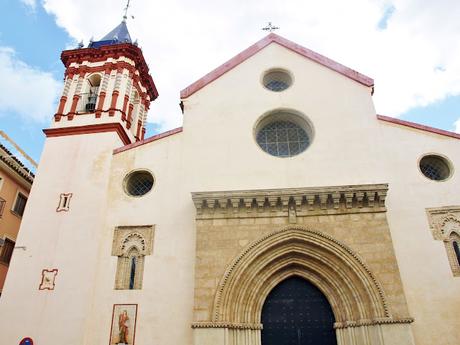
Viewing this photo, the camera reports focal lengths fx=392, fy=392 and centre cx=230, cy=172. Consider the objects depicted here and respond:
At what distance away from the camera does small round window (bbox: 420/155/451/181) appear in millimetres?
11945

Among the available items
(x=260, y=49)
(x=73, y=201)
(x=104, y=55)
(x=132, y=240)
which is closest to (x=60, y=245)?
(x=73, y=201)

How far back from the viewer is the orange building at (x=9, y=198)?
1593cm

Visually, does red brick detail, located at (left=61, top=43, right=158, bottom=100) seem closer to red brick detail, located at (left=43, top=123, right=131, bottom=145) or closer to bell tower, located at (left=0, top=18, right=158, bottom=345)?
bell tower, located at (left=0, top=18, right=158, bottom=345)

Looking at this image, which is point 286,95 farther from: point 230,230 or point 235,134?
point 230,230

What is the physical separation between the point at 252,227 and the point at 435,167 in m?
6.12

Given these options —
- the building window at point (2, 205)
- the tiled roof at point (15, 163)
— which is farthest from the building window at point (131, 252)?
the tiled roof at point (15, 163)

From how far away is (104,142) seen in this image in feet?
45.0

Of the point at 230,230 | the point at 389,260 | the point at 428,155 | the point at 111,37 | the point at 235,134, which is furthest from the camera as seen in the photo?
the point at 111,37

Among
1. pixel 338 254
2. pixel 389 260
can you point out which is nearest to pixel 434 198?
pixel 389 260

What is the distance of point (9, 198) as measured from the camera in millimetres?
16750

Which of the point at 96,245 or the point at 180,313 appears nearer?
the point at 180,313

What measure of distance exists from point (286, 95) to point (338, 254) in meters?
5.75

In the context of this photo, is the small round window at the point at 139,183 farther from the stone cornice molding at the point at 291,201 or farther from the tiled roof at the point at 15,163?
the tiled roof at the point at 15,163

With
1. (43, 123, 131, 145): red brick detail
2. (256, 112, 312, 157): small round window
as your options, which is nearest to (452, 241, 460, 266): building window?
(256, 112, 312, 157): small round window
